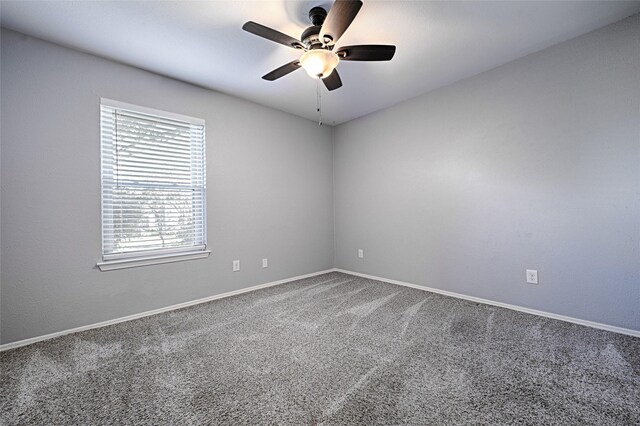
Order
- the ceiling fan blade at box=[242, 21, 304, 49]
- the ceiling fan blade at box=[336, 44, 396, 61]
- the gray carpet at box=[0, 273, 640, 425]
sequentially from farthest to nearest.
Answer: the ceiling fan blade at box=[336, 44, 396, 61] → the ceiling fan blade at box=[242, 21, 304, 49] → the gray carpet at box=[0, 273, 640, 425]

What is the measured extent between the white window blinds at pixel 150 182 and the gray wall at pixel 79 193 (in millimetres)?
92

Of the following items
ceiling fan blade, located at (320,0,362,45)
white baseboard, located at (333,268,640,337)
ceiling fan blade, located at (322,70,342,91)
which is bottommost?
white baseboard, located at (333,268,640,337)

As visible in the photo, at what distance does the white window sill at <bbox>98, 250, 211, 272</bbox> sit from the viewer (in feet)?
8.25

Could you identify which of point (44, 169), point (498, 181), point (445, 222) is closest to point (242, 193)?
point (44, 169)

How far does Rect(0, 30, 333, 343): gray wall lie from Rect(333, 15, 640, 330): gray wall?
78.4 inches

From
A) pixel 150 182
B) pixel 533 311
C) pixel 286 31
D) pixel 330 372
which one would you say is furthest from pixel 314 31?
pixel 533 311

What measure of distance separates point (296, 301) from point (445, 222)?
1978 millimetres

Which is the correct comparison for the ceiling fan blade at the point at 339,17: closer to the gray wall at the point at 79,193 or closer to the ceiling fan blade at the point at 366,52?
the ceiling fan blade at the point at 366,52

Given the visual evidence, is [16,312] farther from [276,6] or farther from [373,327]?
[276,6]

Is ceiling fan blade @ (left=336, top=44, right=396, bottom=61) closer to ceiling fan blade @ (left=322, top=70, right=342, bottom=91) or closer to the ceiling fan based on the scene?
the ceiling fan

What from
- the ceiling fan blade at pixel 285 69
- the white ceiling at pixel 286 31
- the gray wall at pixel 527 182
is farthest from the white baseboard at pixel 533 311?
the ceiling fan blade at pixel 285 69

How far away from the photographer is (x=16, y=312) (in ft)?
6.93

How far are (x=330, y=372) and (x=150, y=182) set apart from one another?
2443mm

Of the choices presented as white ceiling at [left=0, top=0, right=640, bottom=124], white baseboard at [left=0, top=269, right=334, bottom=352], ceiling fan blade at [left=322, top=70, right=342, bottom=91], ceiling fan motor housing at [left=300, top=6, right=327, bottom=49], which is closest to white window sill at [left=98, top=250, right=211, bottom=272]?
white baseboard at [left=0, top=269, right=334, bottom=352]
